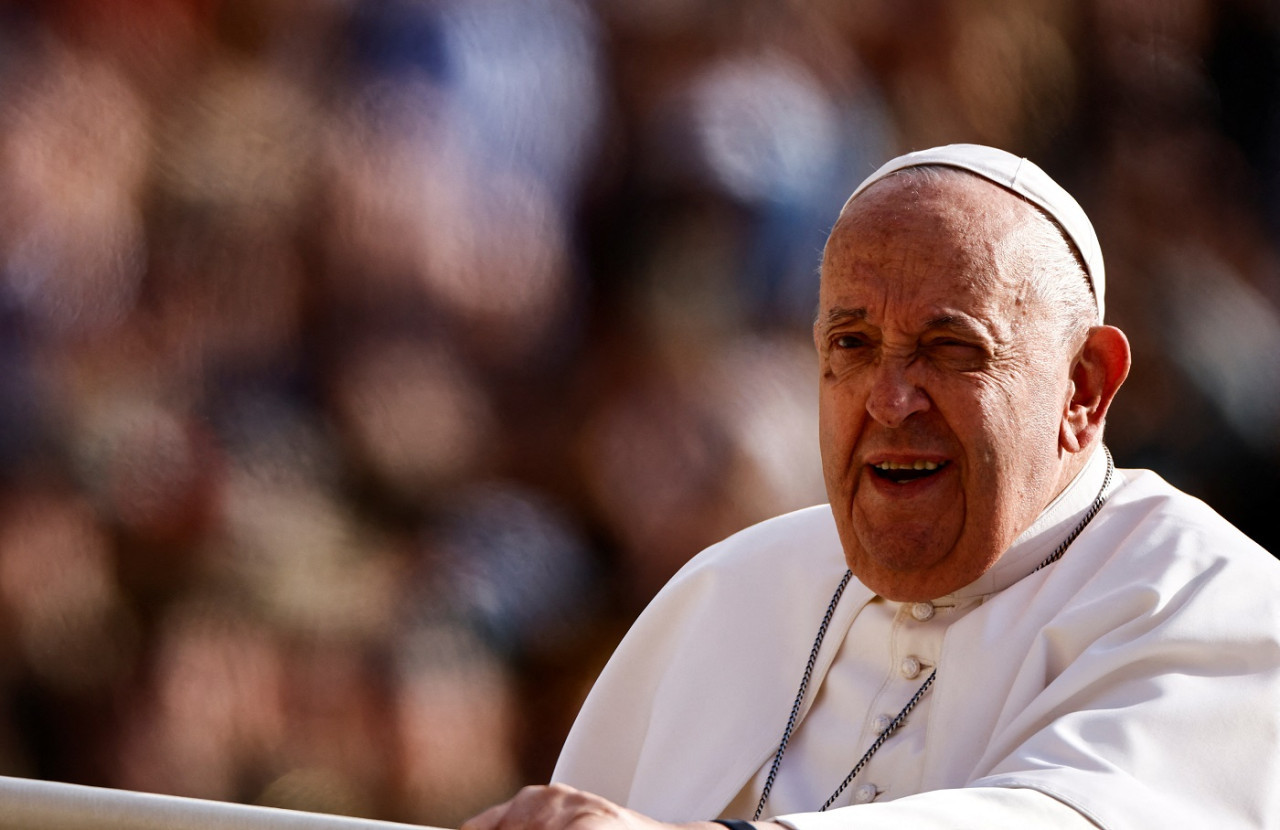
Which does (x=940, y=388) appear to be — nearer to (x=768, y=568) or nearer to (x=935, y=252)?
(x=935, y=252)

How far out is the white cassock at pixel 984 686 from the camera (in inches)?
70.3

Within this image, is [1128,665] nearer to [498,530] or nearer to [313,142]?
[498,530]

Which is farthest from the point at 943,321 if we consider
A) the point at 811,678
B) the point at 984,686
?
the point at 811,678

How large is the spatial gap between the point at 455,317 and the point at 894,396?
120 inches

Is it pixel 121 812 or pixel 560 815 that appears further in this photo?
pixel 121 812

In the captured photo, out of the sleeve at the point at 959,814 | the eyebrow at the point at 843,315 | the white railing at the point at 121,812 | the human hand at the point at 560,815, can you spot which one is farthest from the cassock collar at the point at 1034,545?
the white railing at the point at 121,812

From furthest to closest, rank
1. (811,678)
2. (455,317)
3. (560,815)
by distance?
(455,317), (811,678), (560,815)

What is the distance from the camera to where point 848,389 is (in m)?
2.25

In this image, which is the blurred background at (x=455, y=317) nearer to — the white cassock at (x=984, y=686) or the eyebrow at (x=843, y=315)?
the white cassock at (x=984, y=686)

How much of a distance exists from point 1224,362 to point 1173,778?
344 centimetres

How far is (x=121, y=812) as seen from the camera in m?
1.62

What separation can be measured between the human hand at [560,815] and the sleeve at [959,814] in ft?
0.57

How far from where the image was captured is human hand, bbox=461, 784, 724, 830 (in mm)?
1495

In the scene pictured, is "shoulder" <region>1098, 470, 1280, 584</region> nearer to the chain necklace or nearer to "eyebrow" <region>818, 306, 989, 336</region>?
the chain necklace
